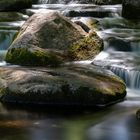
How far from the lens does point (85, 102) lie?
9.35 meters

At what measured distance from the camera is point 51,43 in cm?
1236

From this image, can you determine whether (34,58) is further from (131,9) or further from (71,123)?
(131,9)

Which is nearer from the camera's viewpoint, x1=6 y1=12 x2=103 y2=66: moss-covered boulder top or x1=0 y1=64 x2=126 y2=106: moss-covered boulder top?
x1=0 y1=64 x2=126 y2=106: moss-covered boulder top

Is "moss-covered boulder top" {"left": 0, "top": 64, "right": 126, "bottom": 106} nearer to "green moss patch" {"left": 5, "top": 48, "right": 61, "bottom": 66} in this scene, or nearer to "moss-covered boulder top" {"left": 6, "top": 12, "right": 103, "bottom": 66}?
"green moss patch" {"left": 5, "top": 48, "right": 61, "bottom": 66}

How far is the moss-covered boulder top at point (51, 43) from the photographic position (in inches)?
467

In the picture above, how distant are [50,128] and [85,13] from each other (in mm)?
10380

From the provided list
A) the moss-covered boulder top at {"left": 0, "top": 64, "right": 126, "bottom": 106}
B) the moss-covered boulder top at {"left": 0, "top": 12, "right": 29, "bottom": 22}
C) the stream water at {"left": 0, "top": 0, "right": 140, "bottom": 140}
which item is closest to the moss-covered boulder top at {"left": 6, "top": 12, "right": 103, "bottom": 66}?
the stream water at {"left": 0, "top": 0, "right": 140, "bottom": 140}

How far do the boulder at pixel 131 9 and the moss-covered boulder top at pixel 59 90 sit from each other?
8138mm

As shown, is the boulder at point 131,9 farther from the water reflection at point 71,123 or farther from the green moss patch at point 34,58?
the water reflection at point 71,123

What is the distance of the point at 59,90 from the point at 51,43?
321 centimetres

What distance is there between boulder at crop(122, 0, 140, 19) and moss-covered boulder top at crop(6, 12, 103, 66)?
4859mm

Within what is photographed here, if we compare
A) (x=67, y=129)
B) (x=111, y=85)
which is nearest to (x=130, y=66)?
(x=111, y=85)

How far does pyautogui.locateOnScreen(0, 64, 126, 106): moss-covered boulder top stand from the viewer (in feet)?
30.6

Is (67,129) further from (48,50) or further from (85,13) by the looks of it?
(85,13)
